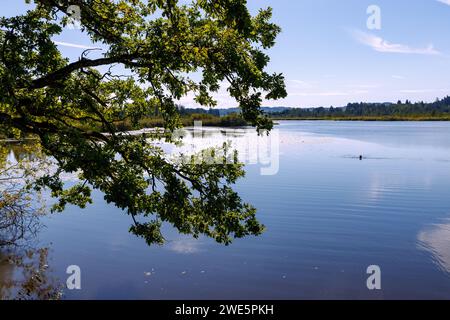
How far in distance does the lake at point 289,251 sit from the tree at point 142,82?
7818mm

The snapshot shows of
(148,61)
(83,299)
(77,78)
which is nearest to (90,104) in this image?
(77,78)

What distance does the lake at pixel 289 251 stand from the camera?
20.3 metres

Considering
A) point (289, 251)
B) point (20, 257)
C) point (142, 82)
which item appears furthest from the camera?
point (289, 251)

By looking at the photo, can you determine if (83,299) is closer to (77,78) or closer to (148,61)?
(77,78)

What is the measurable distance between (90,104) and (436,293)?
56.8 ft

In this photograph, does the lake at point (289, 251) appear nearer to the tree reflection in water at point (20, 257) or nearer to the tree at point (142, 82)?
the tree reflection in water at point (20, 257)

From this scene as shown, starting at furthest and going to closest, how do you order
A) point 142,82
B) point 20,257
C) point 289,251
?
point 289,251 → point 20,257 → point 142,82

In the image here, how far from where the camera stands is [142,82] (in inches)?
547

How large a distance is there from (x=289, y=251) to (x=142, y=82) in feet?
52.1

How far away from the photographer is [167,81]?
13.9 meters

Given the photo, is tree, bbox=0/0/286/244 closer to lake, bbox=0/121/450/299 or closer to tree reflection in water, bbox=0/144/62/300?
tree reflection in water, bbox=0/144/62/300

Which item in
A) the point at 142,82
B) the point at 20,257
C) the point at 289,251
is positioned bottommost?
the point at 289,251

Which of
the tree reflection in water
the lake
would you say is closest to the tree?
the tree reflection in water

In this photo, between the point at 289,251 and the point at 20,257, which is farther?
the point at 289,251
